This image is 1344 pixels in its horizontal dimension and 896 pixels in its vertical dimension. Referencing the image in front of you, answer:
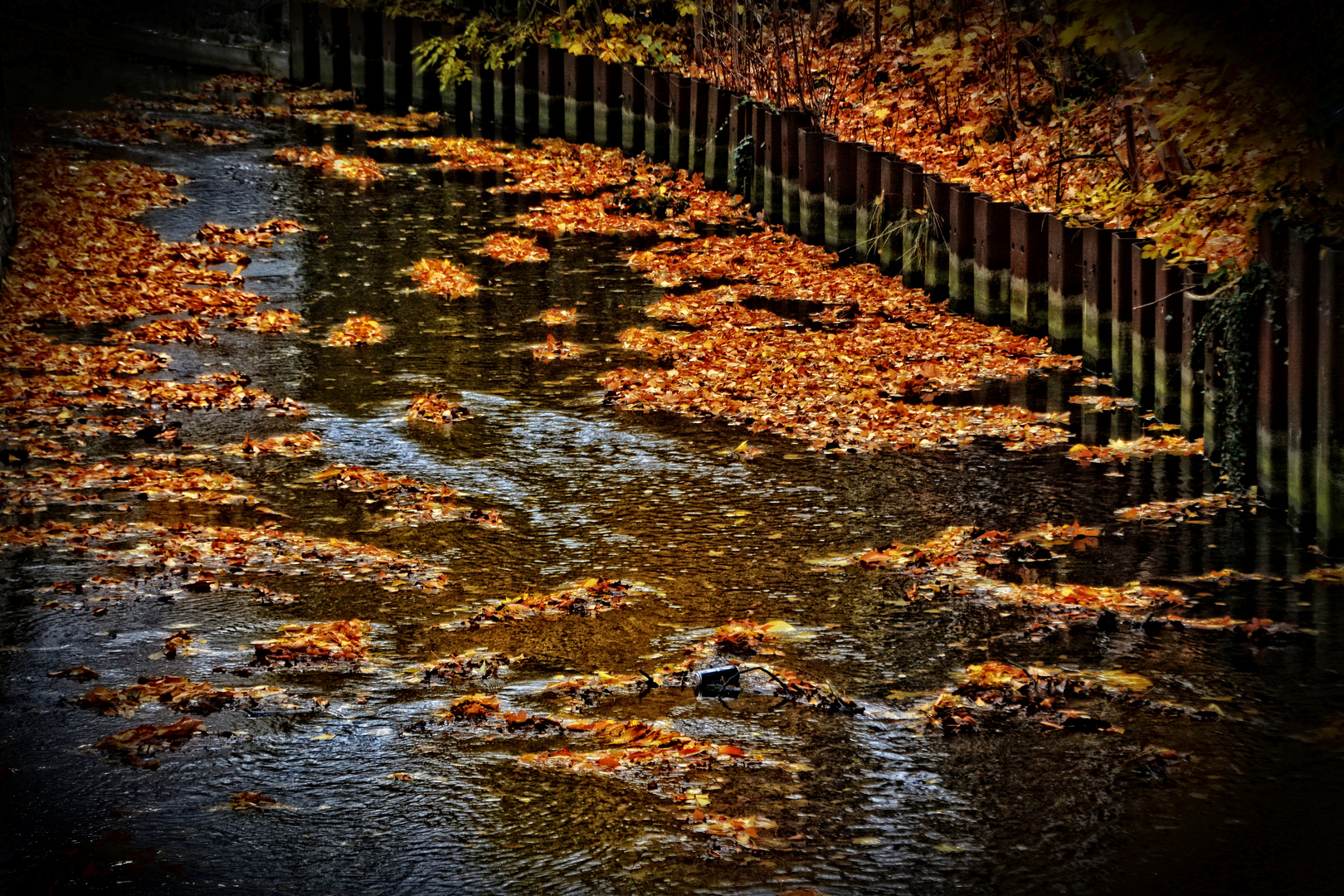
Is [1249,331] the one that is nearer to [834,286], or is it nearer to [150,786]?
[834,286]

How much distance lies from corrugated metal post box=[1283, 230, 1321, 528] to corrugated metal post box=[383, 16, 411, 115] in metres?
20.0

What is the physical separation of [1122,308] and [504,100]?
15144 millimetres

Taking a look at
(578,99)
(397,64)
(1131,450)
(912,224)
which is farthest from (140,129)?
(1131,450)

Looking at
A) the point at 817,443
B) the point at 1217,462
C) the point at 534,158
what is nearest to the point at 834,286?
the point at 817,443

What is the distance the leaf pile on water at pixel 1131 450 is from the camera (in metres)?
10.5

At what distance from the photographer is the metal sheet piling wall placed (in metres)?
9.01

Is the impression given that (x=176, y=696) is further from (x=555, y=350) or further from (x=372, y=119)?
(x=372, y=119)

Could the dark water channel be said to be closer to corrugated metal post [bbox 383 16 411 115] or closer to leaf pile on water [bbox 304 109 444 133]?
leaf pile on water [bbox 304 109 444 133]

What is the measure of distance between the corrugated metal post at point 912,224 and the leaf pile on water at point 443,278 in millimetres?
4509

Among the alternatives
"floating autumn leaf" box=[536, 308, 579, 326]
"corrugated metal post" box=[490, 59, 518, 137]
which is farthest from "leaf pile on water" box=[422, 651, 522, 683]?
"corrugated metal post" box=[490, 59, 518, 137]

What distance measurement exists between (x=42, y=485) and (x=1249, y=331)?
7914mm

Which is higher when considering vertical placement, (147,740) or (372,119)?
(372,119)

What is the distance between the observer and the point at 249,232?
17594 mm

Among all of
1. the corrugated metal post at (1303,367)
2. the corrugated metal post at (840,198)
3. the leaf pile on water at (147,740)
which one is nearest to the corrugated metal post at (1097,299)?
the corrugated metal post at (1303,367)
